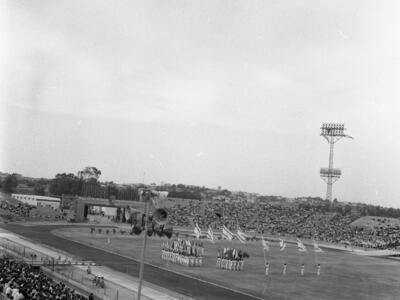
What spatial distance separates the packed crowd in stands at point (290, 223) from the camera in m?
81.0

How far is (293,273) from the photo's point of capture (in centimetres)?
3928

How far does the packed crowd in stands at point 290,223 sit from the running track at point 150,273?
3120cm

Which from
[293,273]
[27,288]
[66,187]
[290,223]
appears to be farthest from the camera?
[66,187]

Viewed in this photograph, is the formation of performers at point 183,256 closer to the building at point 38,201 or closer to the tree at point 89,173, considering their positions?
the building at point 38,201

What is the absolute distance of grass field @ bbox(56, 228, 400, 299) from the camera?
31516mm

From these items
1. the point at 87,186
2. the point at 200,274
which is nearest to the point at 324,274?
the point at 200,274

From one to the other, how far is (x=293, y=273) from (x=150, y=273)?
1197cm

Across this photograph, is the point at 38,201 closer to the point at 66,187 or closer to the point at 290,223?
the point at 66,187

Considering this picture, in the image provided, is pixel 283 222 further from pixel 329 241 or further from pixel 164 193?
pixel 164 193

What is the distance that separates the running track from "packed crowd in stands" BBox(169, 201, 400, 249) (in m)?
31.2

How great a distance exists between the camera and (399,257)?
6388cm

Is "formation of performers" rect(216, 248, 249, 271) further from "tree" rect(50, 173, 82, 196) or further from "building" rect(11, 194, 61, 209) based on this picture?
"tree" rect(50, 173, 82, 196)

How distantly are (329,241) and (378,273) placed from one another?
3424cm

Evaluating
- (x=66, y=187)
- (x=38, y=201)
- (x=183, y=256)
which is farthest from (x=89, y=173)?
(x=183, y=256)
